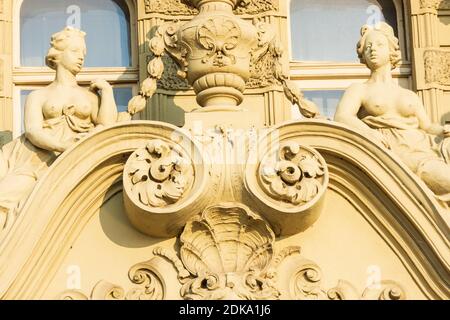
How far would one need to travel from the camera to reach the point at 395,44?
15164 mm

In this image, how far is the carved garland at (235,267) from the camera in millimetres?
14141

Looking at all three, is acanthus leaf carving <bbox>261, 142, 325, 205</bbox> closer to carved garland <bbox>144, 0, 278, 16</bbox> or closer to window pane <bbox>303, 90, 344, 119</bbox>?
window pane <bbox>303, 90, 344, 119</bbox>

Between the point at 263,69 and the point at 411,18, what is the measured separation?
4.73 ft

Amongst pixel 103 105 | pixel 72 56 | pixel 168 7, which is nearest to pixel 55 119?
pixel 103 105

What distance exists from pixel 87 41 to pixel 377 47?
9.77 ft

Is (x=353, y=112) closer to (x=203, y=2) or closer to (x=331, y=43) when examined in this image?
(x=203, y=2)

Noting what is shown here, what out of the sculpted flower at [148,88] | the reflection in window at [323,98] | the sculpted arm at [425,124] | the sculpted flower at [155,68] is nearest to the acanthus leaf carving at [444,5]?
the reflection in window at [323,98]

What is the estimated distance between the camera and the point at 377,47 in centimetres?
1502

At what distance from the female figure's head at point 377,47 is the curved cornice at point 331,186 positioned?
985 mm

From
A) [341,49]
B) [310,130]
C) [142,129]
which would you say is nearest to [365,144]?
[310,130]

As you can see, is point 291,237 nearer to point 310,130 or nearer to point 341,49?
point 310,130

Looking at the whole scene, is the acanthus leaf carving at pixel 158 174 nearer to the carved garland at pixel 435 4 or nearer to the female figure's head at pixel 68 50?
the female figure's head at pixel 68 50
